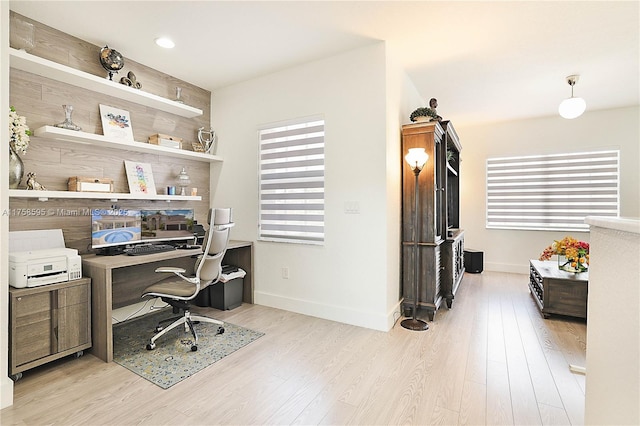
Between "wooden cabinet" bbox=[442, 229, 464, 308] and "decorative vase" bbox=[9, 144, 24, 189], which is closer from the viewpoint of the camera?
"decorative vase" bbox=[9, 144, 24, 189]

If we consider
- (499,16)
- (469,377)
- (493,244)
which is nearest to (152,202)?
(469,377)

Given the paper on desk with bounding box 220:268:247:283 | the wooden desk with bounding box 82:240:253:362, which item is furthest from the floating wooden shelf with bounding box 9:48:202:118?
the paper on desk with bounding box 220:268:247:283

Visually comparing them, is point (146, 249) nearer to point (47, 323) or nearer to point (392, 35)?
point (47, 323)

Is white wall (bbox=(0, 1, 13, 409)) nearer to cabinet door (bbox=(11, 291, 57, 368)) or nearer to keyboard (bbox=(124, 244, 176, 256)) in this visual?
cabinet door (bbox=(11, 291, 57, 368))

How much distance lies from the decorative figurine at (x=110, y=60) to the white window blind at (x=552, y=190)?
228 inches

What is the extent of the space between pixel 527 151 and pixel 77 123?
6378mm

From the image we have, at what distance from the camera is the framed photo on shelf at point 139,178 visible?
3271 millimetres

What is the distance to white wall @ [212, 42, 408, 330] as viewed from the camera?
301 cm

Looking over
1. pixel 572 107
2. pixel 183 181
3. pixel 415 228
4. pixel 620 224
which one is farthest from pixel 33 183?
pixel 572 107

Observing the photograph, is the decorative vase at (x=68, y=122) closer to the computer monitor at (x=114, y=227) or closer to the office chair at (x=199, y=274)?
the computer monitor at (x=114, y=227)

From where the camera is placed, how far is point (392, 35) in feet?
9.22

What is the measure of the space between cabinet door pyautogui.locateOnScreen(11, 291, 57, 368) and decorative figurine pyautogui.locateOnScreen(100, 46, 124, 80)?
211 centimetres

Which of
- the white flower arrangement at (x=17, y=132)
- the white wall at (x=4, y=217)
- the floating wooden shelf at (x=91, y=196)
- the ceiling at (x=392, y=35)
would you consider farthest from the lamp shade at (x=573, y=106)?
the white flower arrangement at (x=17, y=132)

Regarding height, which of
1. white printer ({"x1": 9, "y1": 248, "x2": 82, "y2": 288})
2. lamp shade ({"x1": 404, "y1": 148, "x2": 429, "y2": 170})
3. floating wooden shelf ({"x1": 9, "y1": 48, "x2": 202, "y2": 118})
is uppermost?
floating wooden shelf ({"x1": 9, "y1": 48, "x2": 202, "y2": 118})
